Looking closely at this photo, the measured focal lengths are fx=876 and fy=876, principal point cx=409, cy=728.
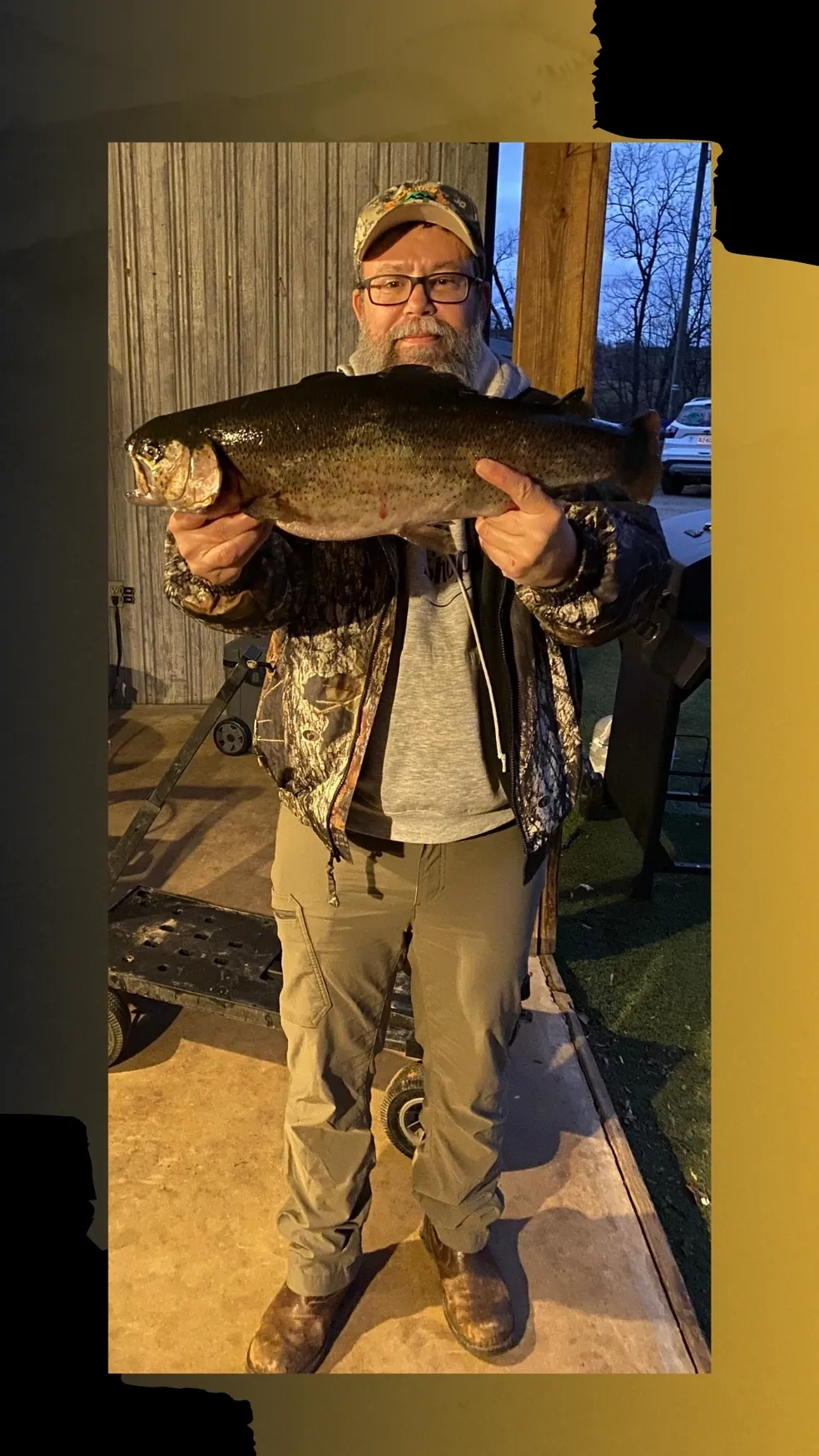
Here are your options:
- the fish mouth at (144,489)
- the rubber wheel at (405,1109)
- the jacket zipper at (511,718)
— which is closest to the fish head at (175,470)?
the fish mouth at (144,489)

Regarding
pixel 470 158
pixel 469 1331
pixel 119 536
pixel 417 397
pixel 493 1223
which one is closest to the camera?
pixel 417 397

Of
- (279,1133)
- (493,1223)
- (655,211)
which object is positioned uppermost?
(655,211)

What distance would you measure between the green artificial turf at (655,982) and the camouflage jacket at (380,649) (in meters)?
0.59

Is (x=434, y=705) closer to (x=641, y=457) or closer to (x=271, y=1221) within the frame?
(x=641, y=457)

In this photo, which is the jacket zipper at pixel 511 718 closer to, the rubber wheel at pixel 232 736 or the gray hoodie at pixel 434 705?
the gray hoodie at pixel 434 705

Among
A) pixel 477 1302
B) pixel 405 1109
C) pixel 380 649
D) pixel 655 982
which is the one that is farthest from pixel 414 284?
pixel 655 982

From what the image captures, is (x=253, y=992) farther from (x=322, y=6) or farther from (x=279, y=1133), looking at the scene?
(x=322, y=6)

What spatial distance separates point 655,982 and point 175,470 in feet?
6.85

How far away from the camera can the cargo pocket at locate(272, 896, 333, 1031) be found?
1525mm

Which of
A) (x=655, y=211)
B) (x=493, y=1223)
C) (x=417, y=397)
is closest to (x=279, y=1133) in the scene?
(x=493, y=1223)

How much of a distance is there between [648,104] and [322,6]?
54 cm

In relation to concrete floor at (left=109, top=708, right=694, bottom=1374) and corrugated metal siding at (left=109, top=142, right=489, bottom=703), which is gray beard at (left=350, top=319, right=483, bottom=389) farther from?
concrete floor at (left=109, top=708, right=694, bottom=1374)

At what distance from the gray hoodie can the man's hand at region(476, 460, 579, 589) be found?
202 millimetres
